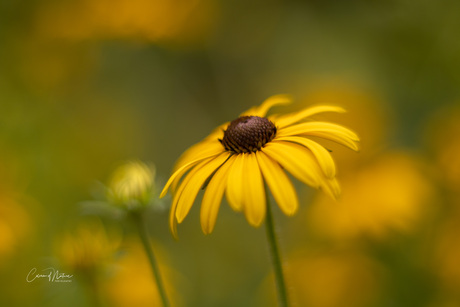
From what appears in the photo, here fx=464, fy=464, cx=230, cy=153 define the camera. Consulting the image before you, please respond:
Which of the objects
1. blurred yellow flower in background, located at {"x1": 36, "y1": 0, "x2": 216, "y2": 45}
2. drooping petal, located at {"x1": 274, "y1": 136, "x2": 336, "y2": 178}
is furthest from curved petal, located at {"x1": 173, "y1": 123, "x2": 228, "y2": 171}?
blurred yellow flower in background, located at {"x1": 36, "y1": 0, "x2": 216, "y2": 45}

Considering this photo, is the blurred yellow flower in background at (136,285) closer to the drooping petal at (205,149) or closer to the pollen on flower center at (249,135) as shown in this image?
the drooping petal at (205,149)

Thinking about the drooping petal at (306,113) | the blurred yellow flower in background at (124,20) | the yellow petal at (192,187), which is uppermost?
the blurred yellow flower in background at (124,20)

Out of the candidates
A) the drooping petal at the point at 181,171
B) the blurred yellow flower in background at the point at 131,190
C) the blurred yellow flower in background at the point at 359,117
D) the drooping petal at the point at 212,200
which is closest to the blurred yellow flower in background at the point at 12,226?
the blurred yellow flower in background at the point at 131,190

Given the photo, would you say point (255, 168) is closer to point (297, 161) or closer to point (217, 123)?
point (297, 161)

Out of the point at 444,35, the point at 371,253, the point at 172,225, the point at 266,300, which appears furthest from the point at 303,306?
the point at 444,35

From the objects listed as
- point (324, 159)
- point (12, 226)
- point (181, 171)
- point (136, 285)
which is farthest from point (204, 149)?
point (12, 226)
